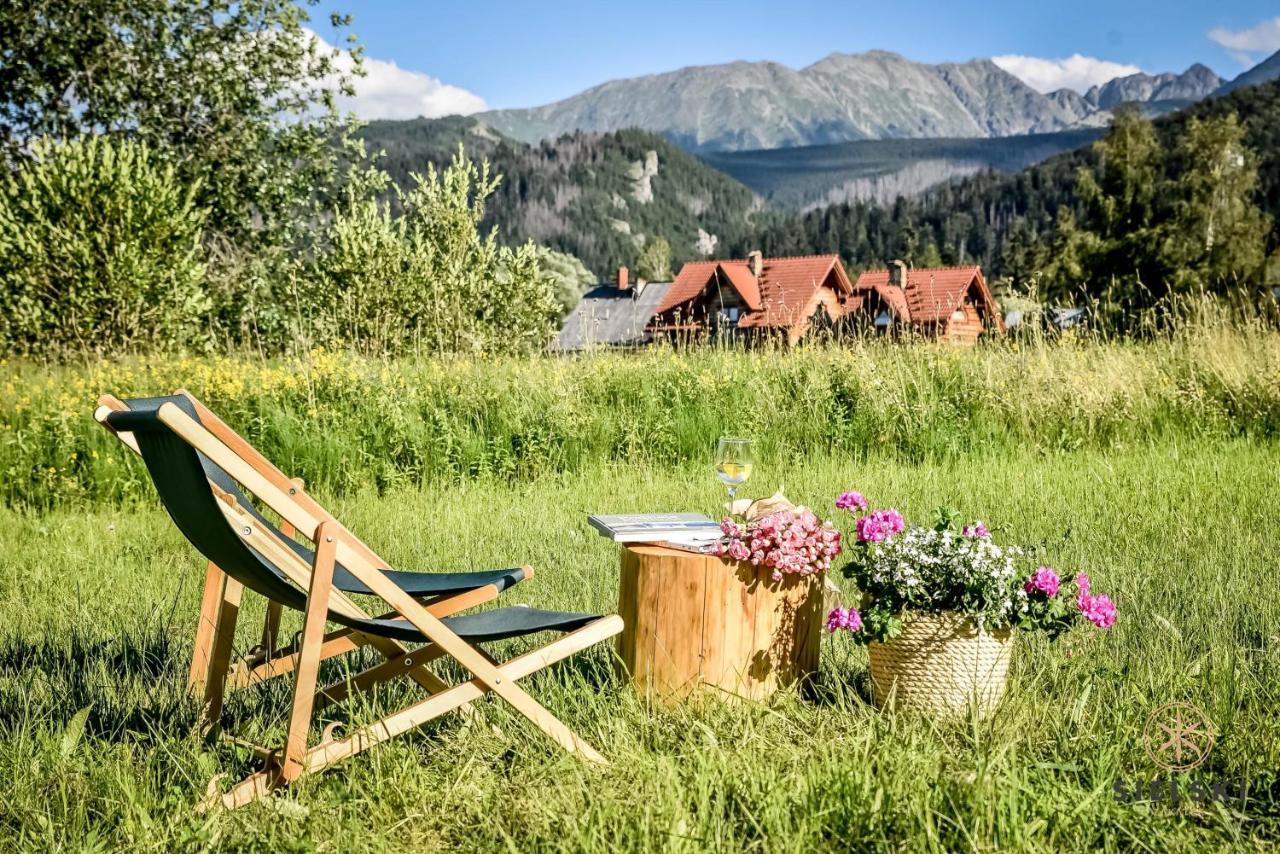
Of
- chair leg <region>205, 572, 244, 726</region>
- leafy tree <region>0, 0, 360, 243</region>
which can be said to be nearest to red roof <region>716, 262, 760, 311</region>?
leafy tree <region>0, 0, 360, 243</region>

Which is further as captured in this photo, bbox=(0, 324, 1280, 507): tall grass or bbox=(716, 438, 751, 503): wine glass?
bbox=(0, 324, 1280, 507): tall grass

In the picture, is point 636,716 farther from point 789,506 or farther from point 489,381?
point 489,381

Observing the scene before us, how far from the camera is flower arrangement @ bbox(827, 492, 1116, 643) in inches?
112

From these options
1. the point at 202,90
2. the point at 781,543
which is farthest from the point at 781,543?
the point at 202,90

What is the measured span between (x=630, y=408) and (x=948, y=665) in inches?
212

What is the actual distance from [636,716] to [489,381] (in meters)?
5.53

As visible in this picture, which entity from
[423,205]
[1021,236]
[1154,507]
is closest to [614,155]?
[1021,236]

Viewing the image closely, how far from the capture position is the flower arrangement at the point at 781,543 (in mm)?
2949

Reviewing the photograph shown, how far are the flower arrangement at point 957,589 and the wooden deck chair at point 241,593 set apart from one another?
981 millimetres

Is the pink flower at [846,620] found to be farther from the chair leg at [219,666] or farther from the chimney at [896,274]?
the chimney at [896,274]

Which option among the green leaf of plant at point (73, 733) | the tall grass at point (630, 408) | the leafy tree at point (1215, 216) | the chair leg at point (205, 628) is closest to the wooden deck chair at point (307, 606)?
the chair leg at point (205, 628)

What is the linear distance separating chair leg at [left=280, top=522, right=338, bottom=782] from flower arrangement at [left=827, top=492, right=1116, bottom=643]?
4.53 ft

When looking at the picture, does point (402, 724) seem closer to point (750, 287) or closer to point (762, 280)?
point (762, 280)

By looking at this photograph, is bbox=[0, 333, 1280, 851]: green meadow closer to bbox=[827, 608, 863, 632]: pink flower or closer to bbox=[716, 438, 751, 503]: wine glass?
bbox=[827, 608, 863, 632]: pink flower
